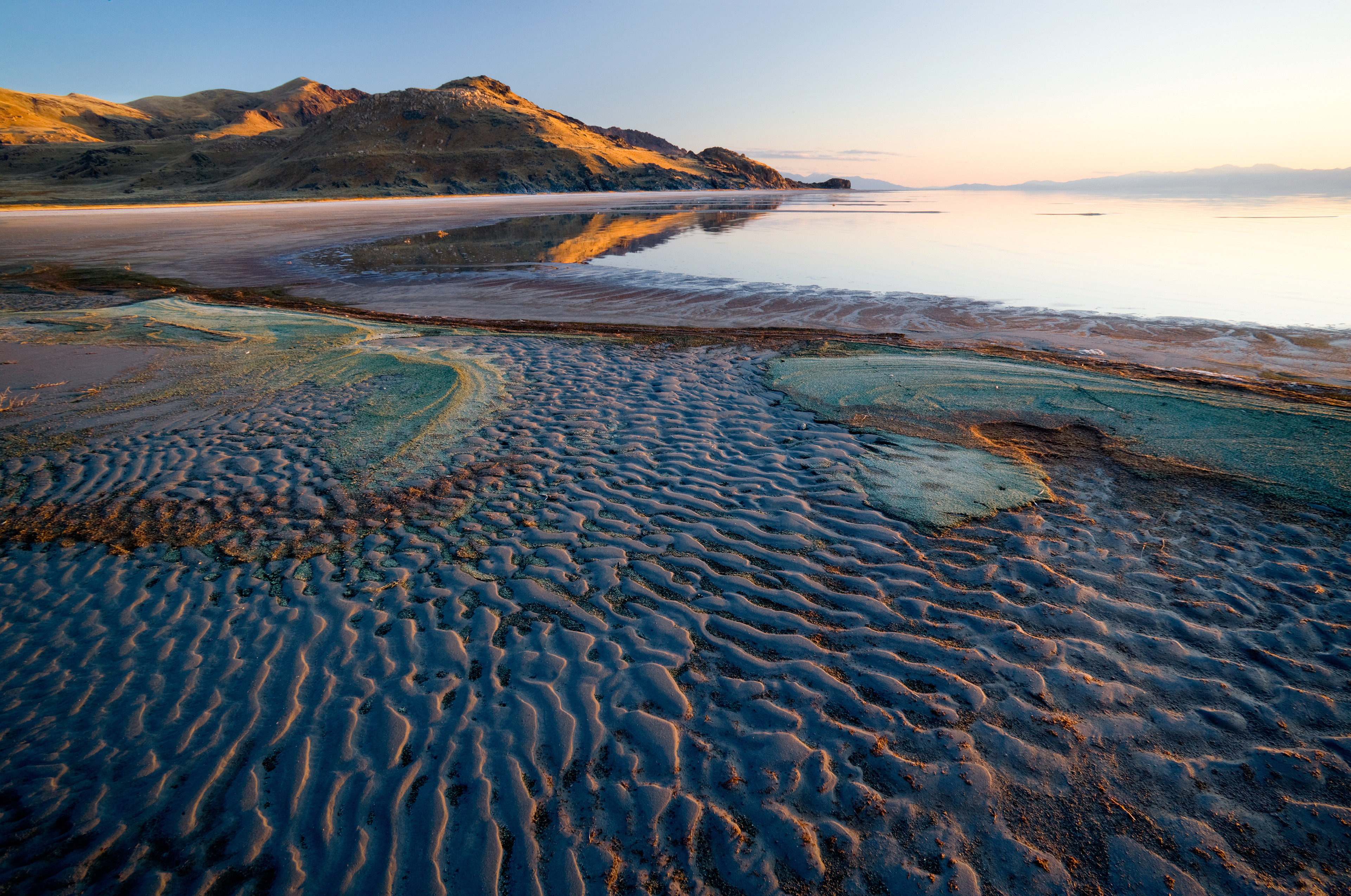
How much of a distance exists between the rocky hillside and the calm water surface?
89291 millimetres

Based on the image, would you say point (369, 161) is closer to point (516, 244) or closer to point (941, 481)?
point (516, 244)

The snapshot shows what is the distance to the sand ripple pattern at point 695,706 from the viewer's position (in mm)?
2896

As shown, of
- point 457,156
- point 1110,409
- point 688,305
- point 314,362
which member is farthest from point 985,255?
point 457,156

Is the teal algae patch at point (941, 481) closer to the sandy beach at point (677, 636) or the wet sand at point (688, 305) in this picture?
the sandy beach at point (677, 636)

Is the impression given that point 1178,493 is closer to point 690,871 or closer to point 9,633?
point 690,871

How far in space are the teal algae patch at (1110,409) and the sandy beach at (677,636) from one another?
8cm

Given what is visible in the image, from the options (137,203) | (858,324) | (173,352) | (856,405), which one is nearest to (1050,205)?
(858,324)

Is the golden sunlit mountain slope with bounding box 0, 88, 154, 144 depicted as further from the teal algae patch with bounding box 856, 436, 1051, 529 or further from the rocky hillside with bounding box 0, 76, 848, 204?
the teal algae patch with bounding box 856, 436, 1051, 529

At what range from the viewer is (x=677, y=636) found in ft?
14.3

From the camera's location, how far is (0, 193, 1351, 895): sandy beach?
116 inches

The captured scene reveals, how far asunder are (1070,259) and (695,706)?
2760 cm

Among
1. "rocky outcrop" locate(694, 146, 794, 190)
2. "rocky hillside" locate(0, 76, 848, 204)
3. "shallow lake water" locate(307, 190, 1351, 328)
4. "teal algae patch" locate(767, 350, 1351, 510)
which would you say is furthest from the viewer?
"rocky outcrop" locate(694, 146, 794, 190)

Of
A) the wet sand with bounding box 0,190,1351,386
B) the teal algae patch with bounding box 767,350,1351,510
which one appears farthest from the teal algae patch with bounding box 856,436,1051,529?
the wet sand with bounding box 0,190,1351,386

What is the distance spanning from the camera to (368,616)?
180 inches
